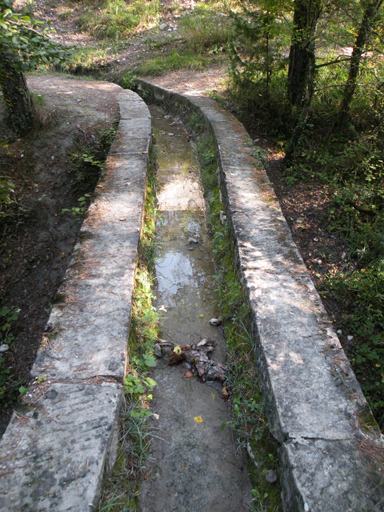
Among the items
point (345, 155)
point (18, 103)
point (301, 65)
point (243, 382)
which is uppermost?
point (301, 65)

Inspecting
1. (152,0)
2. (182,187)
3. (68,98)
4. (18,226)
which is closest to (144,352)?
(18,226)

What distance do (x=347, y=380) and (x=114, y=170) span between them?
3476 mm

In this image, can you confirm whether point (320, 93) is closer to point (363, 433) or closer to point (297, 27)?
point (297, 27)

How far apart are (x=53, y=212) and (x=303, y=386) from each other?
344 cm

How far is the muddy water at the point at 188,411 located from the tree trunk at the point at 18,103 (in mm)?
2515

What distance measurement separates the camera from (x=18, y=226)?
389cm

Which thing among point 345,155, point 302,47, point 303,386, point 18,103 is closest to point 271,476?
point 303,386

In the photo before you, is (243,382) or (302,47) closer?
(243,382)

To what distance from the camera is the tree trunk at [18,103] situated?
4.39 m

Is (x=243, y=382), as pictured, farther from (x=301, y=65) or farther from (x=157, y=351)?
(x=301, y=65)

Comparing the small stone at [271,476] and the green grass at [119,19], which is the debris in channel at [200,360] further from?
the green grass at [119,19]

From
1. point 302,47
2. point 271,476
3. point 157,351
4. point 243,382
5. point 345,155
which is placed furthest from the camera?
point 345,155

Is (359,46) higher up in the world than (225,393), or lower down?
higher up

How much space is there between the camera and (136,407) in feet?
7.18
